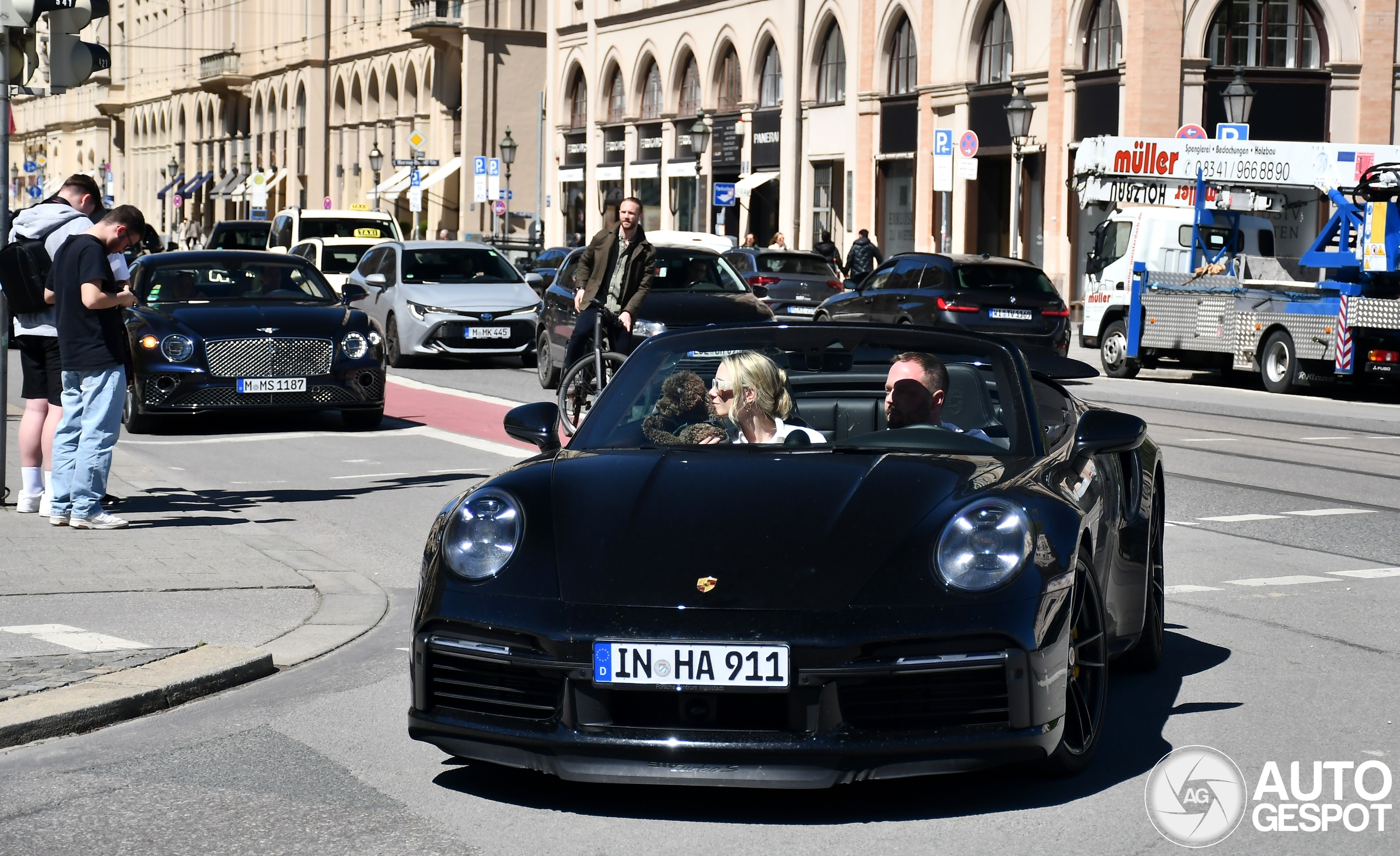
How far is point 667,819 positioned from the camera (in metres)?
4.71

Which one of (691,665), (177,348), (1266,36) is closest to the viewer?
(691,665)

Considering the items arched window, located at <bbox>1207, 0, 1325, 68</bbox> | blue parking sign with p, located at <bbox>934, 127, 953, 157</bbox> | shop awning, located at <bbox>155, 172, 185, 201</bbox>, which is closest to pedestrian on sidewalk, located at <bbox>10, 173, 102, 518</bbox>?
blue parking sign with p, located at <bbox>934, 127, 953, 157</bbox>

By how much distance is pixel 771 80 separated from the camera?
1992 inches

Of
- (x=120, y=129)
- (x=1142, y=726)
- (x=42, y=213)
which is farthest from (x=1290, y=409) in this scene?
(x=120, y=129)

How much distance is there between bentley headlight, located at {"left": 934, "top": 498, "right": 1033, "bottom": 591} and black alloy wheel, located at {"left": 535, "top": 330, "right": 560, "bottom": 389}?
16.2 m

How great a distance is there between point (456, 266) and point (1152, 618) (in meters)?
18.6

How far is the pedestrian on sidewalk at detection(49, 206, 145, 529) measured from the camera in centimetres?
962

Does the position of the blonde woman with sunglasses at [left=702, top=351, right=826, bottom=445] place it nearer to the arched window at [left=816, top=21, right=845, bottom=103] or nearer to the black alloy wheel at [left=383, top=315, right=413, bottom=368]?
the black alloy wheel at [left=383, top=315, right=413, bottom=368]

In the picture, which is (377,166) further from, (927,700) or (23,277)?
(927,700)

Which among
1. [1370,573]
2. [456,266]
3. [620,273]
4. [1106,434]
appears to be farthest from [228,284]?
[1106,434]

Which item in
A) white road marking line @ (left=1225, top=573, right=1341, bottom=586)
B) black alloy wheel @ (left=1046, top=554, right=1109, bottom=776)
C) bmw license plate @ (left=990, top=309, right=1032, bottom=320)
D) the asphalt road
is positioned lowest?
white road marking line @ (left=1225, top=573, right=1341, bottom=586)

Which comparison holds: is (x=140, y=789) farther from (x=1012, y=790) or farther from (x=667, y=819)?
(x=1012, y=790)

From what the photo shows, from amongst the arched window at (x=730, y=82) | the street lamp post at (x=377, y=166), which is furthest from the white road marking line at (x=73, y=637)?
the street lamp post at (x=377, y=166)

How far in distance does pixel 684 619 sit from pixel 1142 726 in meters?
1.86
